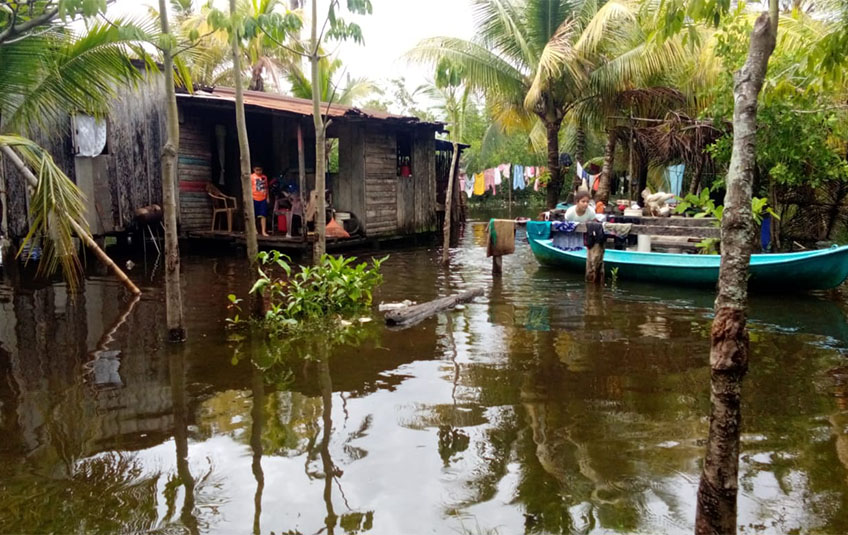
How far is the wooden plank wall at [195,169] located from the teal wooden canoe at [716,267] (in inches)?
321

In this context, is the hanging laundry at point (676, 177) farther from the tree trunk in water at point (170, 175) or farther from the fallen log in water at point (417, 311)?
the tree trunk in water at point (170, 175)

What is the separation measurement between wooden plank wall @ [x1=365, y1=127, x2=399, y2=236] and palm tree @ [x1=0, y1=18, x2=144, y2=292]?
781 cm

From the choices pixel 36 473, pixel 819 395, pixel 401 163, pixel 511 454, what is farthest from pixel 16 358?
pixel 401 163

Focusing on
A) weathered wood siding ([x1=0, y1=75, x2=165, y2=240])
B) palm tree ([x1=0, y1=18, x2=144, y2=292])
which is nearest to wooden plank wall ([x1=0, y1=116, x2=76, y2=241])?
weathered wood siding ([x1=0, y1=75, x2=165, y2=240])

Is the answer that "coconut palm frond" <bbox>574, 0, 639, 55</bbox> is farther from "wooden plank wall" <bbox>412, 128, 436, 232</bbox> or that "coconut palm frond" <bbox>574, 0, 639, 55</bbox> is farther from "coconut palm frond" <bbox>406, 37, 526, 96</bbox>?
"wooden plank wall" <bbox>412, 128, 436, 232</bbox>

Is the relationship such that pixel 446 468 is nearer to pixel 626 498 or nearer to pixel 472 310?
pixel 626 498

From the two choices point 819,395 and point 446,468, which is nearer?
point 446,468

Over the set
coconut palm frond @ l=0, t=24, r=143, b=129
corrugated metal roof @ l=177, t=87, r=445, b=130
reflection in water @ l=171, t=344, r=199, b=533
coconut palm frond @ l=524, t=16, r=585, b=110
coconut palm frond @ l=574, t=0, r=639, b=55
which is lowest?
reflection in water @ l=171, t=344, r=199, b=533

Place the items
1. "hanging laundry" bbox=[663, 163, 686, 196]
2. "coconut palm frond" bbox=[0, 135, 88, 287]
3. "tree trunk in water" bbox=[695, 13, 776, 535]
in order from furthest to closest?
1. "hanging laundry" bbox=[663, 163, 686, 196]
2. "coconut palm frond" bbox=[0, 135, 88, 287]
3. "tree trunk in water" bbox=[695, 13, 776, 535]

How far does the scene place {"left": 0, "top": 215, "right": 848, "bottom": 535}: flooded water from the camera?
12.2 feet

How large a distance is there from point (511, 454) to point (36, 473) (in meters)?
2.94

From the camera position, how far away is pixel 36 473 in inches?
165

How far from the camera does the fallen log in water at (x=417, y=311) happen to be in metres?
8.06

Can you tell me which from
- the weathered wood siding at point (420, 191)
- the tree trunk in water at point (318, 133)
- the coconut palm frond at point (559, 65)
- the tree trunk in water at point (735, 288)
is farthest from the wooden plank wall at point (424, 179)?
the tree trunk in water at point (735, 288)
